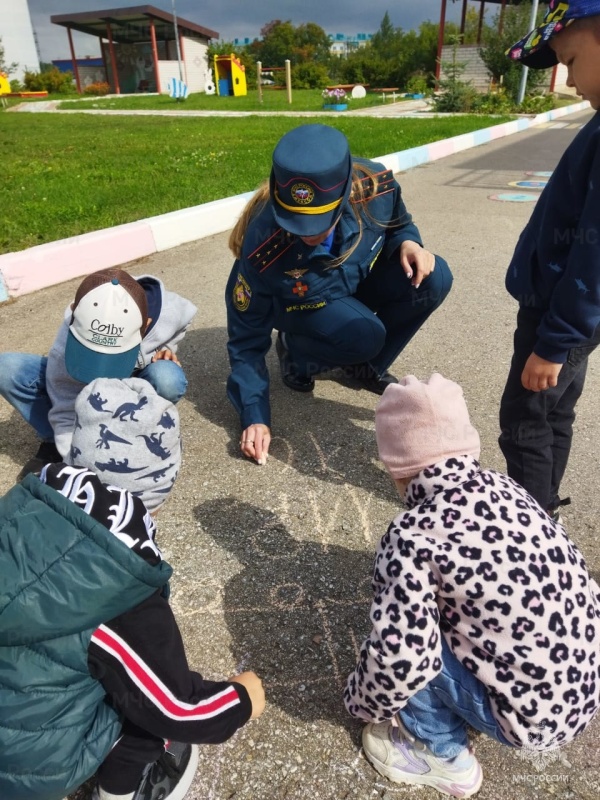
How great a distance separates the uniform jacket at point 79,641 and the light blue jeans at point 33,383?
1.03m

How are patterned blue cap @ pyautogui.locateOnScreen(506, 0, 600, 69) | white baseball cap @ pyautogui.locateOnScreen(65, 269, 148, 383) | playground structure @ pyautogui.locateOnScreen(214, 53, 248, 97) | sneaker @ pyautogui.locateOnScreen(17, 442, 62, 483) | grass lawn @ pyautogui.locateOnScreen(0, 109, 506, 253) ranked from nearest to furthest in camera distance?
Result: patterned blue cap @ pyautogui.locateOnScreen(506, 0, 600, 69) → white baseball cap @ pyautogui.locateOnScreen(65, 269, 148, 383) → sneaker @ pyautogui.locateOnScreen(17, 442, 62, 483) → grass lawn @ pyautogui.locateOnScreen(0, 109, 506, 253) → playground structure @ pyautogui.locateOnScreen(214, 53, 248, 97)

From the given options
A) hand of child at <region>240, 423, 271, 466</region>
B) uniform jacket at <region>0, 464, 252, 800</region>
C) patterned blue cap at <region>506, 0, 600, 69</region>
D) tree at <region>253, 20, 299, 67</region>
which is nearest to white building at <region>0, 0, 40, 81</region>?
tree at <region>253, 20, 299, 67</region>

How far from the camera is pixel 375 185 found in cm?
268

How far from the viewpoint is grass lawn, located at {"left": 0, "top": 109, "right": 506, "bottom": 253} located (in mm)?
5473

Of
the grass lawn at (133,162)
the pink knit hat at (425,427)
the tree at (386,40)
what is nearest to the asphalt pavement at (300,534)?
the pink knit hat at (425,427)

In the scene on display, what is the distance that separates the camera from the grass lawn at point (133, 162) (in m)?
5.47

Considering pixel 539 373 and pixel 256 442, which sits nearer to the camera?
pixel 539 373

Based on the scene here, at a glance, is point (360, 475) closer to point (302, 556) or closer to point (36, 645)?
point (302, 556)

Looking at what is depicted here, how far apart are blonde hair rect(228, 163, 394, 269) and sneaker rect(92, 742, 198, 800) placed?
186 centimetres

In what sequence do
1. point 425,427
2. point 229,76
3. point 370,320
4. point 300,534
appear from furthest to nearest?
point 229,76 < point 370,320 < point 300,534 < point 425,427

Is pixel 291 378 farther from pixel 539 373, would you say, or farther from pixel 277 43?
pixel 277 43

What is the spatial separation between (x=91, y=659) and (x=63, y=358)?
1242 mm

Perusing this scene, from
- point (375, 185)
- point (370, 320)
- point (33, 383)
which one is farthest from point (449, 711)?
point (375, 185)

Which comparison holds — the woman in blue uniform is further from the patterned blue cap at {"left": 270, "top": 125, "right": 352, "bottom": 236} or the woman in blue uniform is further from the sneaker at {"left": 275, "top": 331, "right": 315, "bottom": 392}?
the sneaker at {"left": 275, "top": 331, "right": 315, "bottom": 392}
